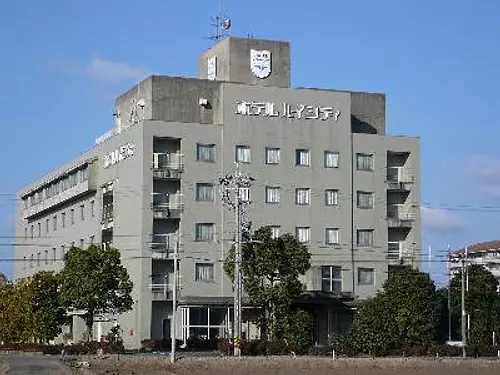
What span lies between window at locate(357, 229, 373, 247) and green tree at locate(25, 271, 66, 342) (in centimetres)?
2661

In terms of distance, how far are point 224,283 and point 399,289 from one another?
14.9 m

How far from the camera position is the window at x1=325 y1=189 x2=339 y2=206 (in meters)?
83.2

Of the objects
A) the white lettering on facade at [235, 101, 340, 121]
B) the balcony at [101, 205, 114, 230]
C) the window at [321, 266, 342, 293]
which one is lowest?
the window at [321, 266, 342, 293]

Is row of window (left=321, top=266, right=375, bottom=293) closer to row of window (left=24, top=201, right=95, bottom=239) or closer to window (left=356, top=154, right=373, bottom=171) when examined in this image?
window (left=356, top=154, right=373, bottom=171)

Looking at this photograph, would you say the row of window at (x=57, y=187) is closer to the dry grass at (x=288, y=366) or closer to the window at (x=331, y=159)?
the window at (x=331, y=159)

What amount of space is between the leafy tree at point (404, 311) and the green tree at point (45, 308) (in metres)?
22.5

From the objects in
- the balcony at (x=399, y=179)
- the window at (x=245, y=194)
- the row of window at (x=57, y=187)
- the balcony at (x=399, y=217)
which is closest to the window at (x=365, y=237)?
the balcony at (x=399, y=217)

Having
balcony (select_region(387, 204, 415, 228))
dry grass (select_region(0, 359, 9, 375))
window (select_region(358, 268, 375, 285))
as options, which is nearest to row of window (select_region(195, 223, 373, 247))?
window (select_region(358, 268, 375, 285))

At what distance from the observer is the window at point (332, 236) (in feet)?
271

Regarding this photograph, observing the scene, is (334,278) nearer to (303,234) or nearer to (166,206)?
(303,234)

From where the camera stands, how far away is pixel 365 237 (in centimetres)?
8431

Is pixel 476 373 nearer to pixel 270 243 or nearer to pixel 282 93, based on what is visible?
pixel 270 243

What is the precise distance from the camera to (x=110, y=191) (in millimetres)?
84000

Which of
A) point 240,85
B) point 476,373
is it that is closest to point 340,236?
point 240,85
